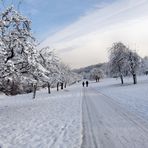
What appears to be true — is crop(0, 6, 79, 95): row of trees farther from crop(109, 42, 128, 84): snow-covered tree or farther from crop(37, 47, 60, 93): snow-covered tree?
crop(109, 42, 128, 84): snow-covered tree

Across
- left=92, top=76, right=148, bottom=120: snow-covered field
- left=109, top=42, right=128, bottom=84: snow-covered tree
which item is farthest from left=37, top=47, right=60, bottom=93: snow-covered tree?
left=109, top=42, right=128, bottom=84: snow-covered tree

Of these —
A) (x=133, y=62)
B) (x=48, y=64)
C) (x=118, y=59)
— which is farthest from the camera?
(x=118, y=59)

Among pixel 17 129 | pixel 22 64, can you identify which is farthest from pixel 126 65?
pixel 17 129

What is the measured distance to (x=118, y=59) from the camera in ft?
191

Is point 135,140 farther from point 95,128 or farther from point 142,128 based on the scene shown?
point 95,128

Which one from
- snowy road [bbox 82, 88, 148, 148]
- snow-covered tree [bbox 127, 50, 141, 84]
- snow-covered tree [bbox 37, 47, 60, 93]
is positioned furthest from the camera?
snow-covered tree [bbox 127, 50, 141, 84]

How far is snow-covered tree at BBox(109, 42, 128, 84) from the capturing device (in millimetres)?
57438

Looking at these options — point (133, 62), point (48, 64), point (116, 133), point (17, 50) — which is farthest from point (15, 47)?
point (133, 62)

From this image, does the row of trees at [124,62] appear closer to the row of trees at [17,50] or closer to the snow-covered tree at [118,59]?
the snow-covered tree at [118,59]

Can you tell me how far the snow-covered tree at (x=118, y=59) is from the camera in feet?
188

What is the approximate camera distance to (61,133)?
1093 cm

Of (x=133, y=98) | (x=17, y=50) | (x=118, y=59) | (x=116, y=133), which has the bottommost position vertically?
(x=116, y=133)

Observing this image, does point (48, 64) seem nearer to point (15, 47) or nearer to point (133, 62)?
point (15, 47)

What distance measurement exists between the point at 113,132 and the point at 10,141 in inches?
147
